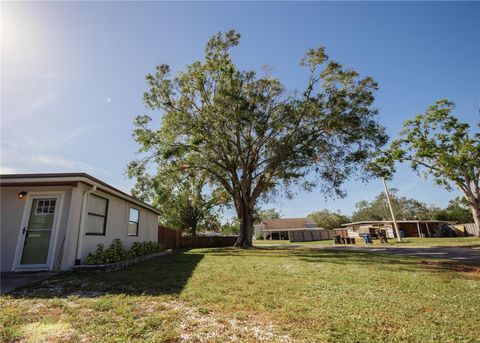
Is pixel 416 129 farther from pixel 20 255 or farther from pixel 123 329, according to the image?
pixel 20 255

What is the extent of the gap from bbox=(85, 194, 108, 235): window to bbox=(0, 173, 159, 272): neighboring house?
0.04 m

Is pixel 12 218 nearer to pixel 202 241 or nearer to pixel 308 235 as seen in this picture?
pixel 202 241

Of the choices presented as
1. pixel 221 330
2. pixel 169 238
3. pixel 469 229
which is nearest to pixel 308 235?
pixel 469 229

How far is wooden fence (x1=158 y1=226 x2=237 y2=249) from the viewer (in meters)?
19.3

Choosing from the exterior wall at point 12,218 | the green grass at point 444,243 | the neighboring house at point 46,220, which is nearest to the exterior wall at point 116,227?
the neighboring house at point 46,220

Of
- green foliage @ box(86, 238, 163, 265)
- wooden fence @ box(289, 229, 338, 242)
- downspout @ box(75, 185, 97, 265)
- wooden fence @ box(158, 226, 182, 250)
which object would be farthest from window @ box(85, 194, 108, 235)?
wooden fence @ box(289, 229, 338, 242)

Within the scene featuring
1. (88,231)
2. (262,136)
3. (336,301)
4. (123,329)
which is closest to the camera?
(123,329)

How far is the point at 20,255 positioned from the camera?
7180mm

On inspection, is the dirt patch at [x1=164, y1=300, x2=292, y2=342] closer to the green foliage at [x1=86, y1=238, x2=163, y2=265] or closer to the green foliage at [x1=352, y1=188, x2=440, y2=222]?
the green foliage at [x1=86, y1=238, x2=163, y2=265]

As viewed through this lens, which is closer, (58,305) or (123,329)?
(123,329)

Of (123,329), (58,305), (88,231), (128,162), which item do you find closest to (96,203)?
(88,231)

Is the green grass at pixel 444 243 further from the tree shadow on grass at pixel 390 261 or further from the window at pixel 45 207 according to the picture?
the window at pixel 45 207

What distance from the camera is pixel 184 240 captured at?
2464 centimetres

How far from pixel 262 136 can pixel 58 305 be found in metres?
14.8
